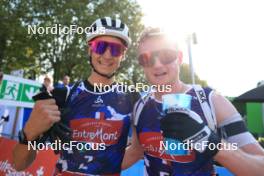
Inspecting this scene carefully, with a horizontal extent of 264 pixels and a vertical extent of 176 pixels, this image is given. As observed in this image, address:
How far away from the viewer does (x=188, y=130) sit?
2254 mm

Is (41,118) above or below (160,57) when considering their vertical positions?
below

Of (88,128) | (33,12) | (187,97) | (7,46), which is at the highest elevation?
(33,12)

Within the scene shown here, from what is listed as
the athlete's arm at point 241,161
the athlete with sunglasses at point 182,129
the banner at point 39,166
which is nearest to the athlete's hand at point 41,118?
the athlete with sunglasses at point 182,129

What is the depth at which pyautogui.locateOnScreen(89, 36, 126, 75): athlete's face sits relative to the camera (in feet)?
11.3

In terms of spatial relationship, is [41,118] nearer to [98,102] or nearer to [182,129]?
[98,102]

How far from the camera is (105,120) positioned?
Answer: 128 inches

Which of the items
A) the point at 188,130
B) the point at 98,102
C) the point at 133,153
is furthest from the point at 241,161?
the point at 98,102

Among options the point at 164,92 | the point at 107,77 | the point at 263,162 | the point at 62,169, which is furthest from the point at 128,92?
the point at 263,162

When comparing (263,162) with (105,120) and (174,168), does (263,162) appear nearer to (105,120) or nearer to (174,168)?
(174,168)

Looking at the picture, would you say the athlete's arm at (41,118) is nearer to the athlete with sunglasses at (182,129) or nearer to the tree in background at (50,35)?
the athlete with sunglasses at (182,129)

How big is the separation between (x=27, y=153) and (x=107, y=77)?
3.39ft

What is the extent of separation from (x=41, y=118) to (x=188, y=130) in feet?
3.67

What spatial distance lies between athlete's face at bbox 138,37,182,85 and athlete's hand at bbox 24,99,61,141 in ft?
2.80

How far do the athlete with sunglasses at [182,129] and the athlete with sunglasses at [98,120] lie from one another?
172 mm
